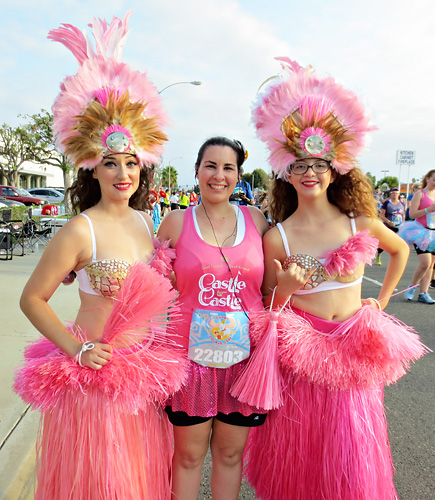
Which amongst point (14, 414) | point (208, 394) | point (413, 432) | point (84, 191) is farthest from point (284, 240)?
point (14, 414)

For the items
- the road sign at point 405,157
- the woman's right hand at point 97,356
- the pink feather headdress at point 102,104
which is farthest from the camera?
the road sign at point 405,157

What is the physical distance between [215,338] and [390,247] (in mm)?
1138

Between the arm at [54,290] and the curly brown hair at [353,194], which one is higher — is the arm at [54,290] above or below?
below

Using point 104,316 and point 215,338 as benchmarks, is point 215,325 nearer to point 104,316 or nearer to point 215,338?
point 215,338

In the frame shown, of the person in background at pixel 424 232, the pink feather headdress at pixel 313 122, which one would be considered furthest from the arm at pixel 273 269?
the person in background at pixel 424 232

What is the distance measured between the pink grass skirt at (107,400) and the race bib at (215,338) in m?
0.12

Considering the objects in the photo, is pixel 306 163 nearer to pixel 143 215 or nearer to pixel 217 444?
pixel 143 215

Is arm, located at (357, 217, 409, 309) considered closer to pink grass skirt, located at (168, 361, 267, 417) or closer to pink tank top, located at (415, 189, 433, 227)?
pink grass skirt, located at (168, 361, 267, 417)

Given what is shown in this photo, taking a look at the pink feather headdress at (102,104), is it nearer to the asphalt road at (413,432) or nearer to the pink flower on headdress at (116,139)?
the pink flower on headdress at (116,139)

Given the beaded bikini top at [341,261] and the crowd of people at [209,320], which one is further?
the beaded bikini top at [341,261]

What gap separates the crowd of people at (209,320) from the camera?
1835 mm

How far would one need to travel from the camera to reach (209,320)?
1988 millimetres

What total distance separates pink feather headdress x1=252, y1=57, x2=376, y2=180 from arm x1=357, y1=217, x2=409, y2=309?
0.32 meters

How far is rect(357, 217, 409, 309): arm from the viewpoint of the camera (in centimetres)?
228
